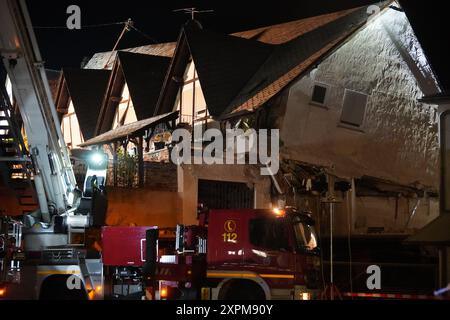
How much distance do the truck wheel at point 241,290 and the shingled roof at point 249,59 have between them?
8.88 metres

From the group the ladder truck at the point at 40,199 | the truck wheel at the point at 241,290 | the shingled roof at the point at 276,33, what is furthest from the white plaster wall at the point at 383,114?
the ladder truck at the point at 40,199

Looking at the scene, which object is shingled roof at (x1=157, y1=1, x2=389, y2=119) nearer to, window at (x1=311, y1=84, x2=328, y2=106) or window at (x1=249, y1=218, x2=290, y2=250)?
window at (x1=311, y1=84, x2=328, y2=106)

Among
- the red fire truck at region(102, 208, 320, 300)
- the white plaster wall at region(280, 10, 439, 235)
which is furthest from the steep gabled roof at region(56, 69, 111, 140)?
the red fire truck at region(102, 208, 320, 300)

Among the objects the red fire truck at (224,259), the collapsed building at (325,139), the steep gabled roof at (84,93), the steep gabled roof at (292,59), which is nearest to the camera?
the red fire truck at (224,259)

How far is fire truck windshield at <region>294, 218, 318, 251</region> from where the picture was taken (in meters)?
12.1

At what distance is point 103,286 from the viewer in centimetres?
1251

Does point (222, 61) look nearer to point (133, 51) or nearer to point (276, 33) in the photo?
point (276, 33)

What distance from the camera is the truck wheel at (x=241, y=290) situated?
1195 cm

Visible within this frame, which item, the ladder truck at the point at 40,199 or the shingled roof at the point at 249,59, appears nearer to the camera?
the ladder truck at the point at 40,199

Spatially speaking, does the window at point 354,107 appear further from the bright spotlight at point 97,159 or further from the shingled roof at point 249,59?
the bright spotlight at point 97,159

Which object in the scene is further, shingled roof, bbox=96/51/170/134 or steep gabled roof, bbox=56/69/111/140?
steep gabled roof, bbox=56/69/111/140
